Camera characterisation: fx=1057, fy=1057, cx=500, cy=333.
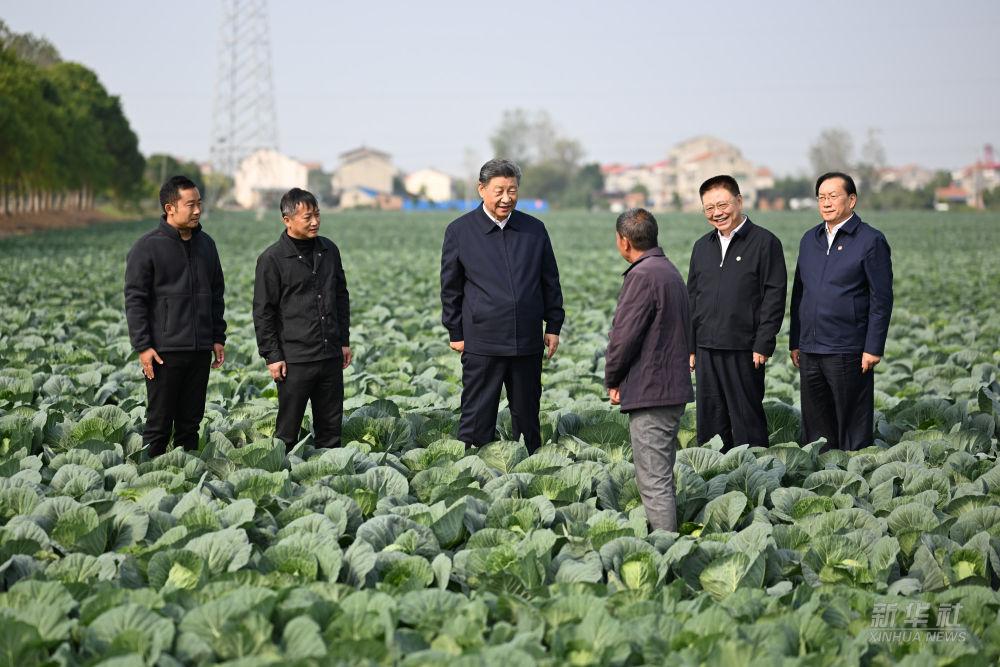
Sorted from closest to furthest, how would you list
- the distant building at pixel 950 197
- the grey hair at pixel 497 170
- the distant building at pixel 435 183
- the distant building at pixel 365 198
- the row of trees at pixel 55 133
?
the grey hair at pixel 497 170
the row of trees at pixel 55 133
the distant building at pixel 950 197
the distant building at pixel 365 198
the distant building at pixel 435 183

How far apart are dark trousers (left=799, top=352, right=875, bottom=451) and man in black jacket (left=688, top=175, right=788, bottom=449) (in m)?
0.28

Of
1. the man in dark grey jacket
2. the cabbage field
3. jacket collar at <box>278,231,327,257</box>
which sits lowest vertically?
the cabbage field

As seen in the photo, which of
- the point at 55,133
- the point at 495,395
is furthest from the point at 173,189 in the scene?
the point at 55,133

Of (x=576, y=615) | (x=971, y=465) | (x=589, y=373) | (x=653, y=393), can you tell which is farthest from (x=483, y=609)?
(x=589, y=373)

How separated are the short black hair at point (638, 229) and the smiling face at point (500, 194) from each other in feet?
3.34

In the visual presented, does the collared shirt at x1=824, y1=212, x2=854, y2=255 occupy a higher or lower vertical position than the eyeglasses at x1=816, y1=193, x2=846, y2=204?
lower

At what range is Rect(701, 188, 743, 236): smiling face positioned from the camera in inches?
206

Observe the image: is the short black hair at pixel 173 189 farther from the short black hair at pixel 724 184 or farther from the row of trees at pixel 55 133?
the row of trees at pixel 55 133

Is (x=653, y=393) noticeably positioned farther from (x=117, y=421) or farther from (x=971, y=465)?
(x=117, y=421)

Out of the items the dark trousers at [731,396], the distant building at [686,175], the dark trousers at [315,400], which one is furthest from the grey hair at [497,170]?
the distant building at [686,175]

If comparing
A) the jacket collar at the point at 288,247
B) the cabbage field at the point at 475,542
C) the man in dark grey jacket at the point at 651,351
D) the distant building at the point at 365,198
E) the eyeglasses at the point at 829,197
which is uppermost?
the distant building at the point at 365,198

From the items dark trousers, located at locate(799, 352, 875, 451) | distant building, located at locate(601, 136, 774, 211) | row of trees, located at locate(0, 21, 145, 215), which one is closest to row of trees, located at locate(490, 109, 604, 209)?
distant building, located at locate(601, 136, 774, 211)

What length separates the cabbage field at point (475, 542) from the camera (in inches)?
127

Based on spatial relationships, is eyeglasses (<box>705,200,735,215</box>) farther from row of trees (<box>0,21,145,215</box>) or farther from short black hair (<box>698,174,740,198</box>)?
row of trees (<box>0,21,145,215</box>)
